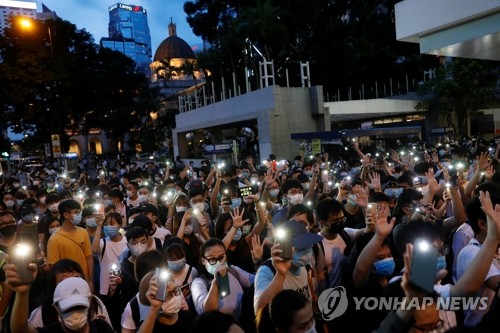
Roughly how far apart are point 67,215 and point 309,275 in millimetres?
3311

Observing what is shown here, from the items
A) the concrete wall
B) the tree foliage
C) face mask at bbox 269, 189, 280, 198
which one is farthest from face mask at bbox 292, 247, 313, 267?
the tree foliage

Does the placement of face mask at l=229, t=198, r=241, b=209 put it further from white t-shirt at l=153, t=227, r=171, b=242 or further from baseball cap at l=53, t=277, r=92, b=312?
baseball cap at l=53, t=277, r=92, b=312

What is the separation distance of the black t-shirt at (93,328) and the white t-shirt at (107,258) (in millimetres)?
1982

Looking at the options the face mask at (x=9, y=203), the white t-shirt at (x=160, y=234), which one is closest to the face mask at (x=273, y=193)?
the white t-shirt at (x=160, y=234)

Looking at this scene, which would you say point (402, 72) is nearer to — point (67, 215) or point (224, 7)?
point (224, 7)


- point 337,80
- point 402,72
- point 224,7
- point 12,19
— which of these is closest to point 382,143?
point 337,80

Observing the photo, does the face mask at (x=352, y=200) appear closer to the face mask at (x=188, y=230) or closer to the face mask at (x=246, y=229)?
the face mask at (x=246, y=229)

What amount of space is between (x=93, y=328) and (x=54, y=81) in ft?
113

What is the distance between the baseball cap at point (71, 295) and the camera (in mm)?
2742

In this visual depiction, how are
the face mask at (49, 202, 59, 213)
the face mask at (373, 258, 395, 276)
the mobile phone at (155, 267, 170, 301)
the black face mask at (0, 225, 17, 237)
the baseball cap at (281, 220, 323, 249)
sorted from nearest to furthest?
1. the mobile phone at (155, 267, 170, 301)
2. the baseball cap at (281, 220, 323, 249)
3. the face mask at (373, 258, 395, 276)
4. the black face mask at (0, 225, 17, 237)
5. the face mask at (49, 202, 59, 213)

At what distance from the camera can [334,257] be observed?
12.9 feet

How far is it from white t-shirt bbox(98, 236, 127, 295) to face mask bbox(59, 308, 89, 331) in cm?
214

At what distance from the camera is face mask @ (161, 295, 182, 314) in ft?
9.80

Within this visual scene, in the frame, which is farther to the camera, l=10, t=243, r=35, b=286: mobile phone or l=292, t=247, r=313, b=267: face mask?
l=292, t=247, r=313, b=267: face mask
